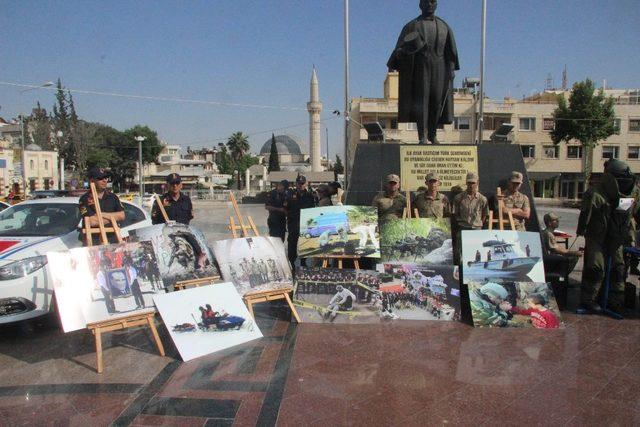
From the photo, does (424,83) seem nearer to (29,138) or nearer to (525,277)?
(525,277)

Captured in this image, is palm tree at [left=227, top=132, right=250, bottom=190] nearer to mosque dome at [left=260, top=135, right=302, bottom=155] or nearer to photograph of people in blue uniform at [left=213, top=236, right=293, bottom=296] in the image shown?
mosque dome at [left=260, top=135, right=302, bottom=155]

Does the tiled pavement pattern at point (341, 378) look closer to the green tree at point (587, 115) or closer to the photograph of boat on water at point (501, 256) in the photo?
the photograph of boat on water at point (501, 256)

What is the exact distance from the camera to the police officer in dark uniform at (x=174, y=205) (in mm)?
6035

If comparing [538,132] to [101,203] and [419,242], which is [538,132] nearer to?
[419,242]

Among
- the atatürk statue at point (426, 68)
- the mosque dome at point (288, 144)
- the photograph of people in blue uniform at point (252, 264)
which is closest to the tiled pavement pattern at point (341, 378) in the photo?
the photograph of people in blue uniform at point (252, 264)

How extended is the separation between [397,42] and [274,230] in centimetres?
356

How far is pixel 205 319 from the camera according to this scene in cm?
461

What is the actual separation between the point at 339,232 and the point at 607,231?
3171mm

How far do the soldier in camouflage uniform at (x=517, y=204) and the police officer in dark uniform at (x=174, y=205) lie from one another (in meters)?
4.17

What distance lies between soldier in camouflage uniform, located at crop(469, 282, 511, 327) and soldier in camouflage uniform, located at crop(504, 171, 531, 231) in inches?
47.5

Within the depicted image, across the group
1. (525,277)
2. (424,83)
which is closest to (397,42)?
(424,83)

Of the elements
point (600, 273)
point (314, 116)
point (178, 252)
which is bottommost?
point (600, 273)

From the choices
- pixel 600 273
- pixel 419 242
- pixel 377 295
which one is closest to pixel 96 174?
pixel 377 295

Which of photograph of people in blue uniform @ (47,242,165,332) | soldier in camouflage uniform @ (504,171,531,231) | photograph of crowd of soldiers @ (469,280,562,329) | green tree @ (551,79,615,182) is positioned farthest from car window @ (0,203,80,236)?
green tree @ (551,79,615,182)
